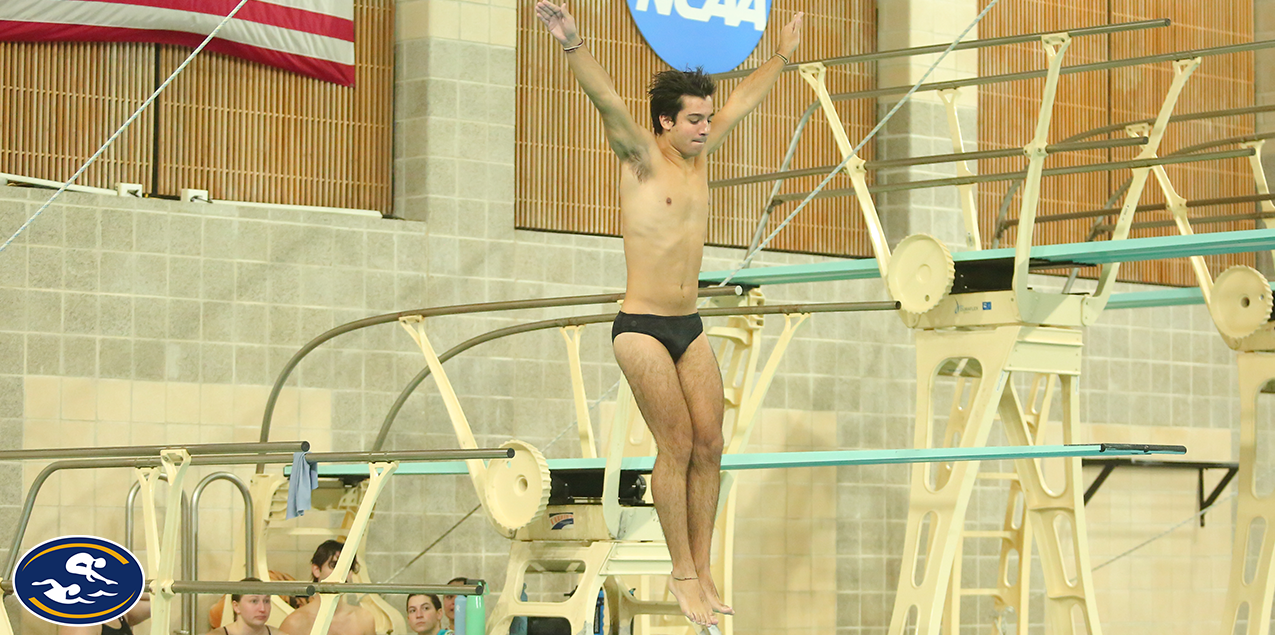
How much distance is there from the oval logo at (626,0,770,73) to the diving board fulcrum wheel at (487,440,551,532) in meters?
5.92

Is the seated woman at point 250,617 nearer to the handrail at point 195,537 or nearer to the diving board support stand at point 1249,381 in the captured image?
the handrail at point 195,537

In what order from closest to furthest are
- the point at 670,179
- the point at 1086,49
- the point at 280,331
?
the point at 670,179, the point at 280,331, the point at 1086,49

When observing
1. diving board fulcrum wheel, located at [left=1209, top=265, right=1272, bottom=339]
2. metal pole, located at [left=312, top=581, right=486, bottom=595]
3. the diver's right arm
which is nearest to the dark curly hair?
the diver's right arm

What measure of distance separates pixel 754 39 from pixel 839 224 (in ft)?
5.95

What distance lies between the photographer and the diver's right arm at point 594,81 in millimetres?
5754

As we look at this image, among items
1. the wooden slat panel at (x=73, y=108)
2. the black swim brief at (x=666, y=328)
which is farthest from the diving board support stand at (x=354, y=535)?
the wooden slat panel at (x=73, y=108)

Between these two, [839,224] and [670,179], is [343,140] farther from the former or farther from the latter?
[670,179]

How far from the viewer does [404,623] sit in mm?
10711

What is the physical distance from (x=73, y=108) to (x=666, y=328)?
6.50 meters

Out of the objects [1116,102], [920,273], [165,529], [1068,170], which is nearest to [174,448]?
[165,529]

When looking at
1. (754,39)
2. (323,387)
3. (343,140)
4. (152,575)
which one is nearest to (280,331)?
(323,387)

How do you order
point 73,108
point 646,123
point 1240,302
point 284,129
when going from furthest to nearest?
point 646,123
point 284,129
point 73,108
point 1240,302

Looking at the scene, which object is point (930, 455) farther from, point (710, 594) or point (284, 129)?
point (284, 129)

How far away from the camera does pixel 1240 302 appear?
35.0 feet
